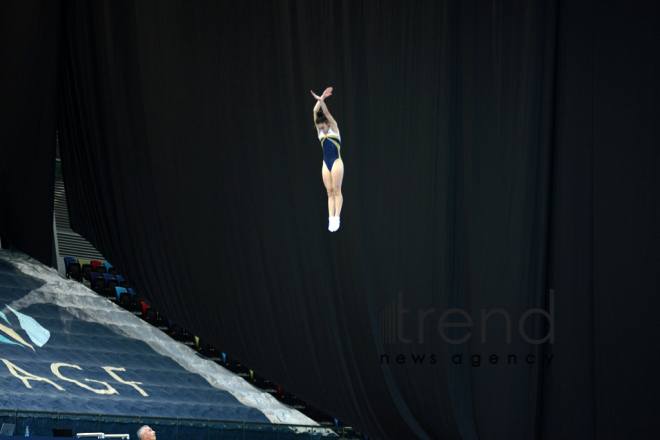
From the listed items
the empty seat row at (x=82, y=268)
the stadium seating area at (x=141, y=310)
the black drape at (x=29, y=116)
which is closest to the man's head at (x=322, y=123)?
the black drape at (x=29, y=116)

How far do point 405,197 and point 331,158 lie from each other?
832 mm

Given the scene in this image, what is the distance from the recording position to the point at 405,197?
642 cm

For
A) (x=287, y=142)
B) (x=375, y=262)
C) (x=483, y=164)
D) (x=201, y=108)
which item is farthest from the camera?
(x=201, y=108)

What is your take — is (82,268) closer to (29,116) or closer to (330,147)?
(29,116)

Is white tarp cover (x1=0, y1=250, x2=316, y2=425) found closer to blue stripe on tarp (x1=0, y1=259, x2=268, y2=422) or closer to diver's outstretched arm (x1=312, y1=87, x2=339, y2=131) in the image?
blue stripe on tarp (x1=0, y1=259, x2=268, y2=422)

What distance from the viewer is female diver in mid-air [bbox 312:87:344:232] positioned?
6.72 meters

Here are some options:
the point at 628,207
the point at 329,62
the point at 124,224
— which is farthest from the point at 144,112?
the point at 628,207

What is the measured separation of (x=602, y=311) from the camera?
547 cm

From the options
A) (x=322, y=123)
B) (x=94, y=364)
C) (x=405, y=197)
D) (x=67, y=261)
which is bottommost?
(x=94, y=364)

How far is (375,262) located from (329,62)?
1.92m

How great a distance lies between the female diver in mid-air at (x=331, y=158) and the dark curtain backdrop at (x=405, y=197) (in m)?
0.10

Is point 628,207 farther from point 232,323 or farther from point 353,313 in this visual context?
point 232,323

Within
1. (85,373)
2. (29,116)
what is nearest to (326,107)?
(85,373)

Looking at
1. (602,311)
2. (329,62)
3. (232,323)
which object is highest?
(329,62)
